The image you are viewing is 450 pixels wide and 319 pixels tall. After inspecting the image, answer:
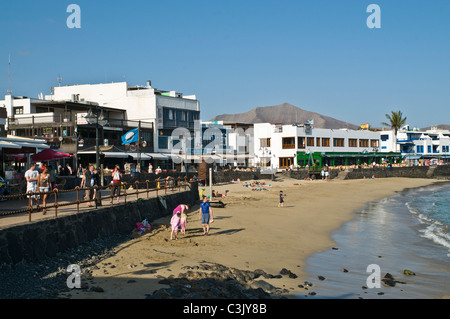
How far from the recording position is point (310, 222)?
23.9 metres

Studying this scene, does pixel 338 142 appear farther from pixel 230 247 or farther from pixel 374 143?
pixel 230 247

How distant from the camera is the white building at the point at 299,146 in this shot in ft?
211

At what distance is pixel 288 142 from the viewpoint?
64.9 metres

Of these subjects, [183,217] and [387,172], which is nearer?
[183,217]

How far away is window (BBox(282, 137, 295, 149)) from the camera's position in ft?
211

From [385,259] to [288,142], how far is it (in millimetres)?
50137

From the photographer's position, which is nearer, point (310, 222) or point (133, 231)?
point (133, 231)

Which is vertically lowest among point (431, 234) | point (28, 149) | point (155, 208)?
point (431, 234)

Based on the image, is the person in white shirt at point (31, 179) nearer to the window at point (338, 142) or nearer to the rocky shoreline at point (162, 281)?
the rocky shoreline at point (162, 281)

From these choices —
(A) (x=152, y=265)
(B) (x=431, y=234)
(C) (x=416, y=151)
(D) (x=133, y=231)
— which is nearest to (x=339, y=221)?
(B) (x=431, y=234)

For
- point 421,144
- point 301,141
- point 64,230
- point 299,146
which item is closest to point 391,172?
point 301,141

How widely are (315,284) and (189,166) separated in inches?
1574

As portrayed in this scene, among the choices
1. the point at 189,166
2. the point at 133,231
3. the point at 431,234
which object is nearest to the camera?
the point at 133,231

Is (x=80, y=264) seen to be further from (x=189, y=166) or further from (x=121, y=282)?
(x=189, y=166)
